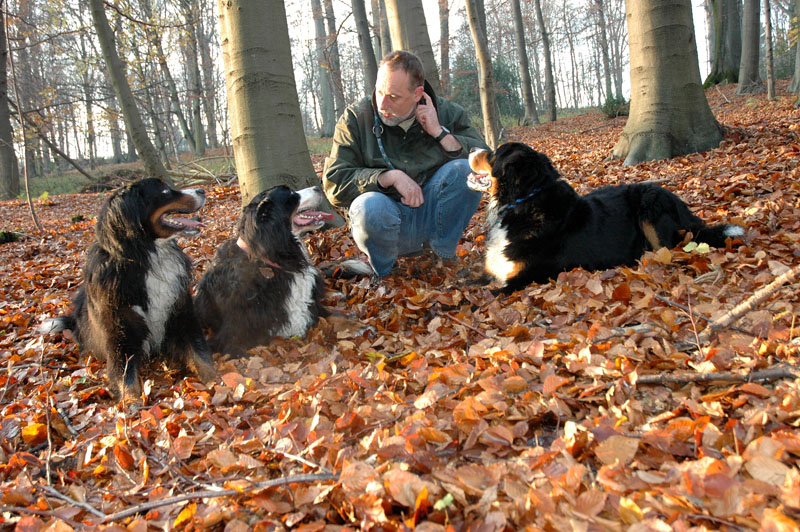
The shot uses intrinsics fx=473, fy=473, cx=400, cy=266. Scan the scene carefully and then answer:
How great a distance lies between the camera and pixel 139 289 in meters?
3.28

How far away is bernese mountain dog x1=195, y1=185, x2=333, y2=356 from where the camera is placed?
367 cm

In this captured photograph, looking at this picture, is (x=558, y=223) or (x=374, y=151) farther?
(x=374, y=151)

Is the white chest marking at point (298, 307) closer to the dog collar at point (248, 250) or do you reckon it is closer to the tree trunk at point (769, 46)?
the dog collar at point (248, 250)

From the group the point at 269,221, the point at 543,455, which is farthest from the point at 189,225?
the point at 543,455

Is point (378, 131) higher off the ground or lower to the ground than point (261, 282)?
higher

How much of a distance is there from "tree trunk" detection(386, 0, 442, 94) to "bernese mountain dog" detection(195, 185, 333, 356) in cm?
639

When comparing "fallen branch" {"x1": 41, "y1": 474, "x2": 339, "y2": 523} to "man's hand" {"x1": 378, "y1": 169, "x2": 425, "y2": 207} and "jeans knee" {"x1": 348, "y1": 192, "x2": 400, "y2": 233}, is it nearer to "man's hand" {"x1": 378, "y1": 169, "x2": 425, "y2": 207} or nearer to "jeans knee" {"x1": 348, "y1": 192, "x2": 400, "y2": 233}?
"jeans knee" {"x1": 348, "y1": 192, "x2": 400, "y2": 233}

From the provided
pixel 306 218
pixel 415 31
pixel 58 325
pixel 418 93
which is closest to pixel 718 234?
pixel 418 93

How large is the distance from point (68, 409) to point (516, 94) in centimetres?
2681

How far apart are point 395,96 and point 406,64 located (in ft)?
0.90

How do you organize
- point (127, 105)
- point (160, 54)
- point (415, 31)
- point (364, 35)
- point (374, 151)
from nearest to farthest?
point (374, 151) → point (415, 31) → point (127, 105) → point (364, 35) → point (160, 54)

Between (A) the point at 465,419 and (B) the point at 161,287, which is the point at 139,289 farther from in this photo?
(A) the point at 465,419

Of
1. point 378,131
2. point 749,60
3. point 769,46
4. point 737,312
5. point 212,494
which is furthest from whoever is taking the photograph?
point 749,60

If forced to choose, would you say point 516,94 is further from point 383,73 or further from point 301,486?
point 301,486
